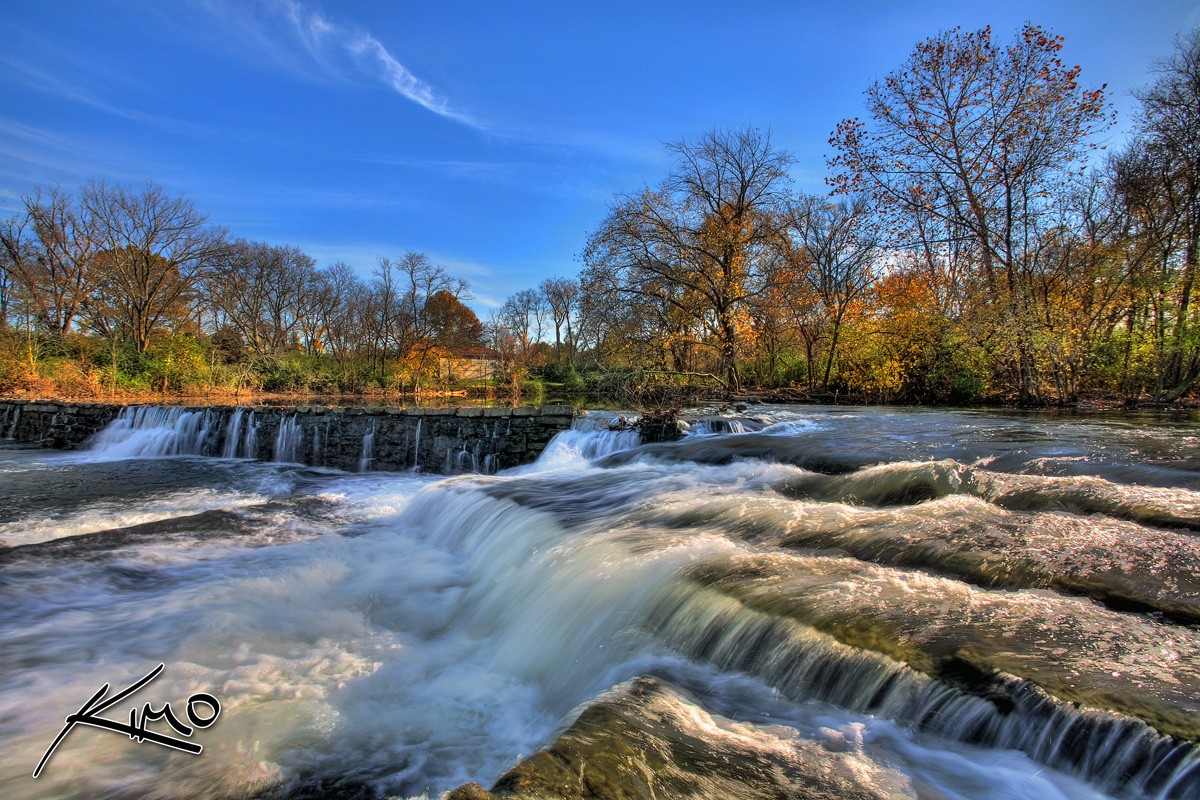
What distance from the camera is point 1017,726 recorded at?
2.15 meters

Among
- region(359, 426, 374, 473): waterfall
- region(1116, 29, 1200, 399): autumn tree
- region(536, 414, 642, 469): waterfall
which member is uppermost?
region(1116, 29, 1200, 399): autumn tree

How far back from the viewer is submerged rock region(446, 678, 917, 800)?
1.77 meters

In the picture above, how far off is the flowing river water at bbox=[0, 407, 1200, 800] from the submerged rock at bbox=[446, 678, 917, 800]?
0.03m

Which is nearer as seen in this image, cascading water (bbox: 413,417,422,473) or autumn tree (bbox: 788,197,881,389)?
cascading water (bbox: 413,417,422,473)

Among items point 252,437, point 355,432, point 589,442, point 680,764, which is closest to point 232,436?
point 252,437

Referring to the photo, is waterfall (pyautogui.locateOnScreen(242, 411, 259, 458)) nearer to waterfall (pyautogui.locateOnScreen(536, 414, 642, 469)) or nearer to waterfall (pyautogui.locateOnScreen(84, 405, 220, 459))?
waterfall (pyautogui.locateOnScreen(84, 405, 220, 459))

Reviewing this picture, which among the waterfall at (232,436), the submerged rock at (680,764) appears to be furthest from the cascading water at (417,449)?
the submerged rock at (680,764)

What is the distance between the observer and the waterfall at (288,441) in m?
13.8

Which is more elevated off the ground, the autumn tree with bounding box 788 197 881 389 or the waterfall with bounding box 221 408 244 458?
A: the autumn tree with bounding box 788 197 881 389

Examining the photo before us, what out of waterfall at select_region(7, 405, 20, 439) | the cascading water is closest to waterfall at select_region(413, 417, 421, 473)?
the cascading water

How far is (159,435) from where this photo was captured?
14.7 metres

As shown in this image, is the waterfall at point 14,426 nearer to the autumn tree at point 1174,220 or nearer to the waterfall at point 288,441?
the waterfall at point 288,441

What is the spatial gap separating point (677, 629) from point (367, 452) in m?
11.3

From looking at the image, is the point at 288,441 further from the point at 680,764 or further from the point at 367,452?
→ the point at 680,764
